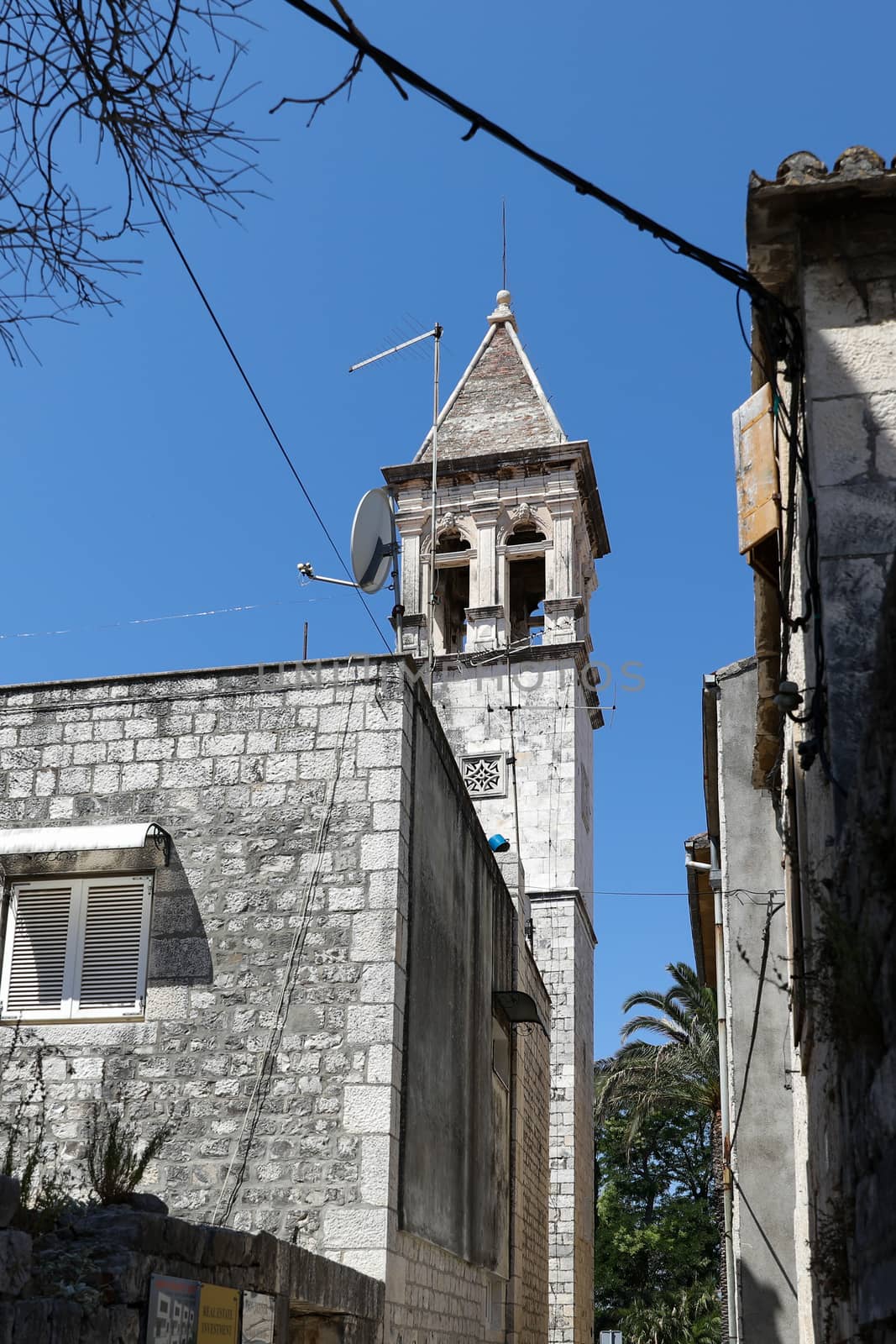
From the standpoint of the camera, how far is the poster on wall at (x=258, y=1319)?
601 cm

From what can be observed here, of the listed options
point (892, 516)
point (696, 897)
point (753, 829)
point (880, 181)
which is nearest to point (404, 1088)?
point (753, 829)

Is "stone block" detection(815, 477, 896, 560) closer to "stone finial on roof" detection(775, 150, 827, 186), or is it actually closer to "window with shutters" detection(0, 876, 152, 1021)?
"stone finial on roof" detection(775, 150, 827, 186)

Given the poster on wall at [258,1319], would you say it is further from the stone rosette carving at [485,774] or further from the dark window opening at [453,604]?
the dark window opening at [453,604]

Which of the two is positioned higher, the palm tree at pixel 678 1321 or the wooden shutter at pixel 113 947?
the wooden shutter at pixel 113 947

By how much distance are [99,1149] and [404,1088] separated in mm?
1887

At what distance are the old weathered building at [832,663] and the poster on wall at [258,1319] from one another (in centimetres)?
243

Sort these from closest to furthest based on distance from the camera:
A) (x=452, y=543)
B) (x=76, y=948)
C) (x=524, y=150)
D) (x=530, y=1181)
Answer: (x=524, y=150) < (x=76, y=948) < (x=530, y=1181) < (x=452, y=543)

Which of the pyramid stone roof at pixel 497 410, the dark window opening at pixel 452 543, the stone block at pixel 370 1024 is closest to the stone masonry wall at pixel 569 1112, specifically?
the dark window opening at pixel 452 543

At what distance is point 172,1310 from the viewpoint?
5102 mm

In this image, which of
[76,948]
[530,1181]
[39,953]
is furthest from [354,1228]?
[530,1181]

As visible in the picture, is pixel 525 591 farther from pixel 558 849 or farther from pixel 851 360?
pixel 851 360

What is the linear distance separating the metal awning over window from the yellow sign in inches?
146

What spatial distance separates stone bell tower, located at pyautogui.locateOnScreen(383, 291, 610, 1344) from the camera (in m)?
24.8

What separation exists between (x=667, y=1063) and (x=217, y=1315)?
29065 millimetres
